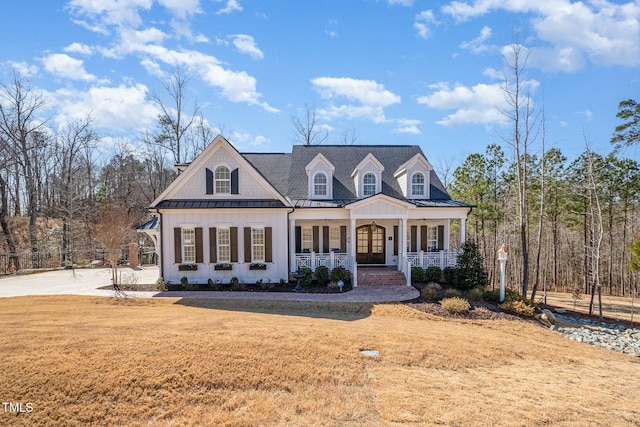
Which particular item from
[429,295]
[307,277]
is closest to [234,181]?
[307,277]

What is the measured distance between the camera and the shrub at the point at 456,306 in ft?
43.0

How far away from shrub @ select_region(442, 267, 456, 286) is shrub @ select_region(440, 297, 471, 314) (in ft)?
11.2

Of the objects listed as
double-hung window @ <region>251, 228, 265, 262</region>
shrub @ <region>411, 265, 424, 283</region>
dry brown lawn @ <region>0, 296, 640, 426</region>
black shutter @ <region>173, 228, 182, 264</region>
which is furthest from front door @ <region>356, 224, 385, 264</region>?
black shutter @ <region>173, 228, 182, 264</region>

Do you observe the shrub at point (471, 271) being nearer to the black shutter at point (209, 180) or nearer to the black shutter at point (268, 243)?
the black shutter at point (268, 243)

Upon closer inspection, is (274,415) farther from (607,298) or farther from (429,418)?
(607,298)

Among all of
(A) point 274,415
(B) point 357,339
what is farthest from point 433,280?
(A) point 274,415

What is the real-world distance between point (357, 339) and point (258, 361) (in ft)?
9.86

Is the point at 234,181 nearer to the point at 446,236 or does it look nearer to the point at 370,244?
the point at 370,244

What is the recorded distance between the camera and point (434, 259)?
1745cm

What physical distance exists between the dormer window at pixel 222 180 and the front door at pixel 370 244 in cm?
776

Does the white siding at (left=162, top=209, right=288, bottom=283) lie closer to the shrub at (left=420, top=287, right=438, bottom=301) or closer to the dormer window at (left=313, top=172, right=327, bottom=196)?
the dormer window at (left=313, top=172, right=327, bottom=196)

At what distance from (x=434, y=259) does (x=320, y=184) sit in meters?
7.48

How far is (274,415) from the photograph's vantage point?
5023 millimetres

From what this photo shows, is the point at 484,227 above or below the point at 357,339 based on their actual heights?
above
